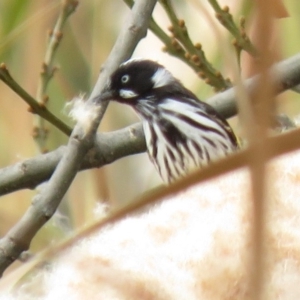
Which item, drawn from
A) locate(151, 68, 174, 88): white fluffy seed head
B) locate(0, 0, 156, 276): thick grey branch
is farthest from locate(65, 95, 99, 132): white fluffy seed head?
locate(151, 68, 174, 88): white fluffy seed head

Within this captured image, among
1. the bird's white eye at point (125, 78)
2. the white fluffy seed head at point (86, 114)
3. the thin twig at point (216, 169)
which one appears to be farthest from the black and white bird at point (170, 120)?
the thin twig at point (216, 169)

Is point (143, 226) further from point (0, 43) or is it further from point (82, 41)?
point (82, 41)

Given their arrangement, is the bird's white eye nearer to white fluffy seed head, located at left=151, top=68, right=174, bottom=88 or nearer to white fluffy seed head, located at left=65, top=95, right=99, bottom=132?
white fluffy seed head, located at left=151, top=68, right=174, bottom=88

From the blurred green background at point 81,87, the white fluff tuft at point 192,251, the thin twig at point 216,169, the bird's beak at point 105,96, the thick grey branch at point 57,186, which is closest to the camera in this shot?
the thin twig at point 216,169

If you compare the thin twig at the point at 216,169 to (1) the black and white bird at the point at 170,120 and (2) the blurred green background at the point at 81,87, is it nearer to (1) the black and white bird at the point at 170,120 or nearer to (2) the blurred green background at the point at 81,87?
(2) the blurred green background at the point at 81,87

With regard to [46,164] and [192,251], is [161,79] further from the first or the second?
[192,251]

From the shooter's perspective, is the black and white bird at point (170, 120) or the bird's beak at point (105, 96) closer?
the bird's beak at point (105, 96)

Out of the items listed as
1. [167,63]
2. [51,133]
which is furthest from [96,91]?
[167,63]
